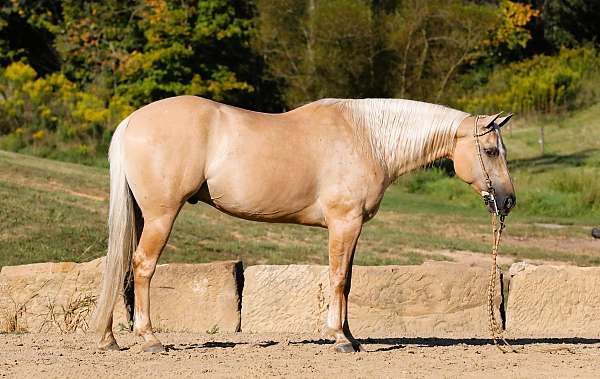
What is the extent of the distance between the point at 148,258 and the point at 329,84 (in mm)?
25229

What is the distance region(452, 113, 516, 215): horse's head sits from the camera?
931 cm

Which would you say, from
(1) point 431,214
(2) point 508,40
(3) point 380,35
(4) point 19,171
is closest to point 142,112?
(4) point 19,171

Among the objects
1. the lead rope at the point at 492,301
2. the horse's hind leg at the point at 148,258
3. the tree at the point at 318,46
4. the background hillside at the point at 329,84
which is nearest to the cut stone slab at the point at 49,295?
the horse's hind leg at the point at 148,258

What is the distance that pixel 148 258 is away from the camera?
8.88 meters

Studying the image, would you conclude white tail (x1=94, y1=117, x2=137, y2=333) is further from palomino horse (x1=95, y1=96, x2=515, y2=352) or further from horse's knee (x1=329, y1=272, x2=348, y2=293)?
horse's knee (x1=329, y1=272, x2=348, y2=293)

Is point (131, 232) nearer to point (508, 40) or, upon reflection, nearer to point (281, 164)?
point (281, 164)

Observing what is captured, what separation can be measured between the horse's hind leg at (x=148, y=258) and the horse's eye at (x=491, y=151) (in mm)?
2581

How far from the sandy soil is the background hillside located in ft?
26.5

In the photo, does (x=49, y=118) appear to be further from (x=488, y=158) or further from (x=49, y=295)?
(x=488, y=158)

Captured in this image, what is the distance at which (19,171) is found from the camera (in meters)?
21.5

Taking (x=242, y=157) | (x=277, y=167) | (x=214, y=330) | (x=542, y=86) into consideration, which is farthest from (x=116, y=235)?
(x=542, y=86)

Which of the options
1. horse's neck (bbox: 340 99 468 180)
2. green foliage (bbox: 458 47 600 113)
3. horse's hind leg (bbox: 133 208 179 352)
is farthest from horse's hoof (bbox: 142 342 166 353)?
green foliage (bbox: 458 47 600 113)

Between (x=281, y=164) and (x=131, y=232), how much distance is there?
132 cm

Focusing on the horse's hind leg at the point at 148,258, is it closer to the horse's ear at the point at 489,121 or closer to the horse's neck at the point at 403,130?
the horse's neck at the point at 403,130
